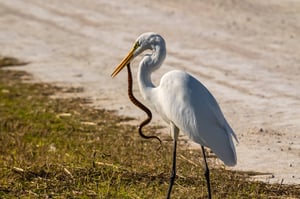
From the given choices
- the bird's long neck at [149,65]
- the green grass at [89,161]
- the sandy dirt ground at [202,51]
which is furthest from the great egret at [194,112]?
the sandy dirt ground at [202,51]

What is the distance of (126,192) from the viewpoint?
9.89 meters

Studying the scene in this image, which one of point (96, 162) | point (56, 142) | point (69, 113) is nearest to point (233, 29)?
Result: point (69, 113)

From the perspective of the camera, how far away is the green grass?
9.98m

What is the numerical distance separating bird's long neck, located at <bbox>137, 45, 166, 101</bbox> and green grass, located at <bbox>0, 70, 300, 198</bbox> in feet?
3.42

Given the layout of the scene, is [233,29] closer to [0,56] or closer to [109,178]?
[0,56]

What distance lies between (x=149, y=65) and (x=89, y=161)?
2.24 meters

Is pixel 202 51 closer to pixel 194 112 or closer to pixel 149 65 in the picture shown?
pixel 149 65

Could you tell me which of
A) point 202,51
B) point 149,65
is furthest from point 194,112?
point 202,51

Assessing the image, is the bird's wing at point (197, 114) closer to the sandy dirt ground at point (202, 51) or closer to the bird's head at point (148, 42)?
the bird's head at point (148, 42)

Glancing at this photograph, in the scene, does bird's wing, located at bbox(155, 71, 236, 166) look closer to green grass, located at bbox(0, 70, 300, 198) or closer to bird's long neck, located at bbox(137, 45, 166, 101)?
bird's long neck, located at bbox(137, 45, 166, 101)

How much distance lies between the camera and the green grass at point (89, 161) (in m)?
9.98

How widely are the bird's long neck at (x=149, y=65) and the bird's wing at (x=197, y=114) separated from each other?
0.67ft

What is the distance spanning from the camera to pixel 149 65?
944cm

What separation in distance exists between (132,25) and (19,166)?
11.3m
